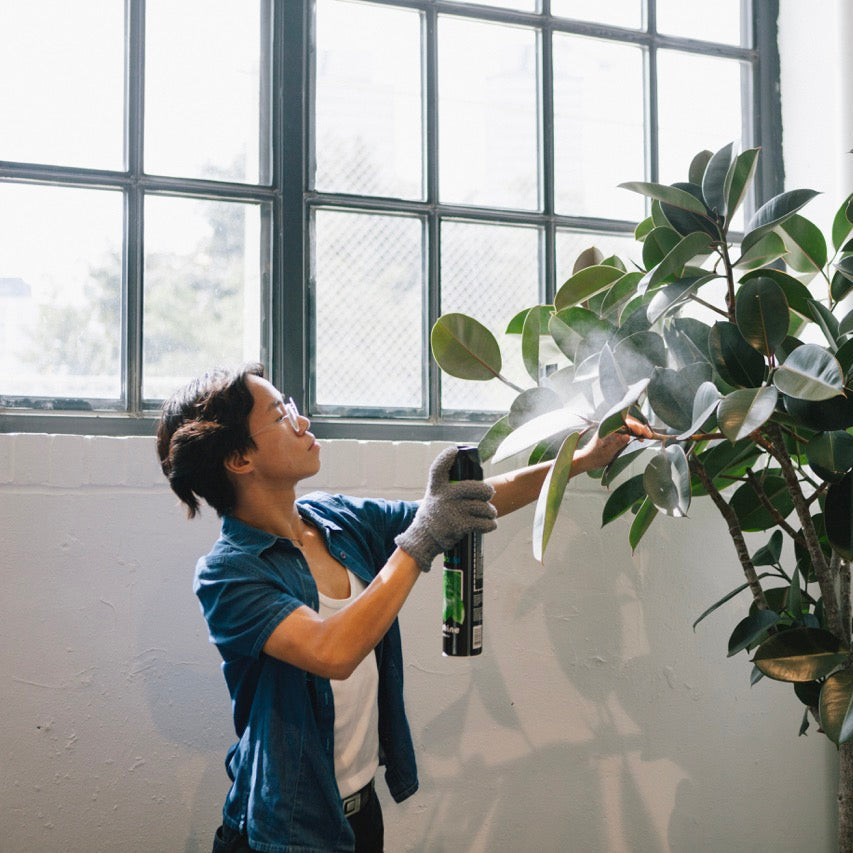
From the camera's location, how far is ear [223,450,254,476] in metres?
1.42

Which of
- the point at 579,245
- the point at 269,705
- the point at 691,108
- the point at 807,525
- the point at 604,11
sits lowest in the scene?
the point at 269,705

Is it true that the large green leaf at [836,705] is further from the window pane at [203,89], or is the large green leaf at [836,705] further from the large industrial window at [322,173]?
the window pane at [203,89]

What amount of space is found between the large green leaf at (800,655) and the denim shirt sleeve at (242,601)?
693 mm

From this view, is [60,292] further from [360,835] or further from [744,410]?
[744,410]

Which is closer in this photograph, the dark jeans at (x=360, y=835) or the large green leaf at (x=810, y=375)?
the large green leaf at (x=810, y=375)

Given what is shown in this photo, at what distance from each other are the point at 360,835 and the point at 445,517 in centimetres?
56

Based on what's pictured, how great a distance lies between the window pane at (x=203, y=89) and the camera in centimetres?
200

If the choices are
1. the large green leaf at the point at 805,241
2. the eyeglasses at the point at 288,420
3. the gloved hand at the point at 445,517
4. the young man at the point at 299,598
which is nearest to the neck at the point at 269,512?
the young man at the point at 299,598

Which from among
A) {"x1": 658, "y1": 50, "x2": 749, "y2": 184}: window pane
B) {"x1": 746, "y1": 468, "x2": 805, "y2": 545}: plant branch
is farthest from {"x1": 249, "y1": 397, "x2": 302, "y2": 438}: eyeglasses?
{"x1": 658, "y1": 50, "x2": 749, "y2": 184}: window pane

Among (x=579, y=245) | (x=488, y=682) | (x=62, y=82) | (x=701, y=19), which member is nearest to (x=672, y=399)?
(x=488, y=682)

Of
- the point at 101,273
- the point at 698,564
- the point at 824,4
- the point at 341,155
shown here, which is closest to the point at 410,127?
the point at 341,155

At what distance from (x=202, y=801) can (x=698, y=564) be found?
1185 millimetres

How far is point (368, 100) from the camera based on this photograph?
2154 millimetres

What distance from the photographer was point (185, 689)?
5.85ft
